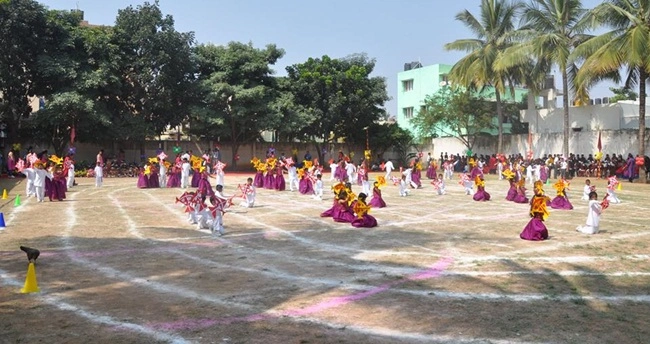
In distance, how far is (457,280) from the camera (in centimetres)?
871

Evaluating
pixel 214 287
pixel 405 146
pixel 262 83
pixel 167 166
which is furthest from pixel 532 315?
pixel 405 146

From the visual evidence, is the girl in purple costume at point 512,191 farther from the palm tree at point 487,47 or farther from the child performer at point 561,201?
the palm tree at point 487,47

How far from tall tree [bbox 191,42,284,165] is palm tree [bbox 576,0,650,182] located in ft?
62.4

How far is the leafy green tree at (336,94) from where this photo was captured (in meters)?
41.7

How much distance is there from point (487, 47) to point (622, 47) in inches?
468

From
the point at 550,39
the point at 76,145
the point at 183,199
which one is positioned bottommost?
the point at 183,199

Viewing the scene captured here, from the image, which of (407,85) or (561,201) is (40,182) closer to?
(561,201)

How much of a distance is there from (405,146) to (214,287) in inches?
1609

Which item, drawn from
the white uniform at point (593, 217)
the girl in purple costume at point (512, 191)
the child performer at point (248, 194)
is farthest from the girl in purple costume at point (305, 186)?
the white uniform at point (593, 217)

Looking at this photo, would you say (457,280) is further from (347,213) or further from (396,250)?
(347,213)

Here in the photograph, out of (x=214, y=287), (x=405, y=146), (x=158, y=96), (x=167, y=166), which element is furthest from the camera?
(x=405, y=146)

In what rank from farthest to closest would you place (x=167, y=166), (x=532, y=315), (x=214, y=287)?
(x=167, y=166) → (x=214, y=287) → (x=532, y=315)

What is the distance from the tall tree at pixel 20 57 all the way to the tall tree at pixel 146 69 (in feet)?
13.8

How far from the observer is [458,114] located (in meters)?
43.4
